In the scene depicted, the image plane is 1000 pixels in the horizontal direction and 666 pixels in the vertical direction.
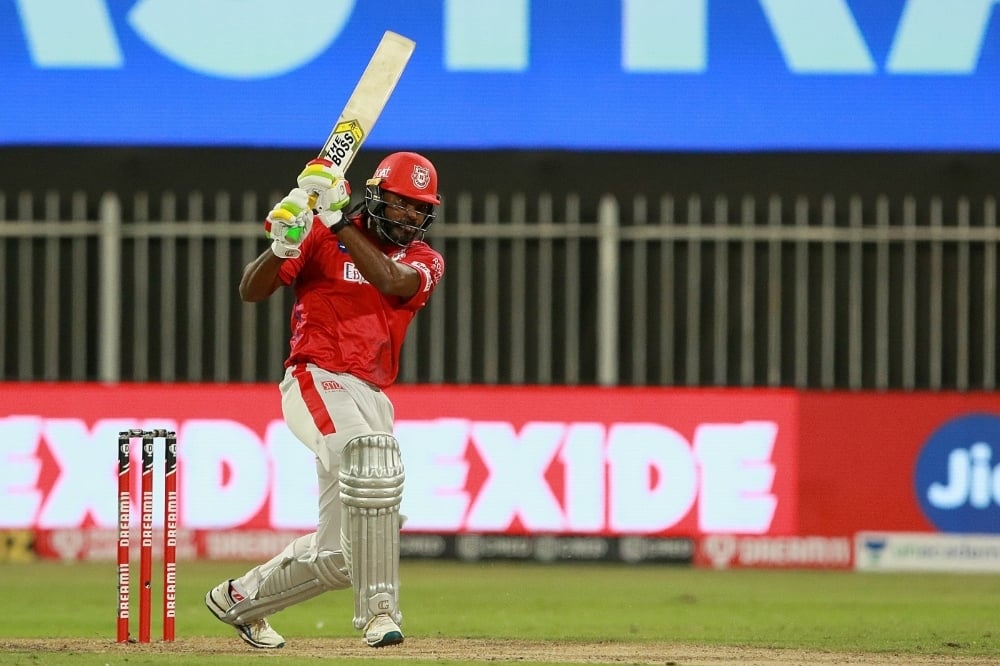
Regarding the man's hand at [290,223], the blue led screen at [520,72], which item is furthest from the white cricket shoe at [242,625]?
the blue led screen at [520,72]

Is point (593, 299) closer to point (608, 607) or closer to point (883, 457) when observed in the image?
point (883, 457)

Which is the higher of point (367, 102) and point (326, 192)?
point (367, 102)

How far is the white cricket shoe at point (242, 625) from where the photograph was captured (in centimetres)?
696

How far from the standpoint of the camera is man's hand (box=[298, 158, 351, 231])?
6.38 m

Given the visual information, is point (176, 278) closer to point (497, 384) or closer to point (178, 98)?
point (178, 98)

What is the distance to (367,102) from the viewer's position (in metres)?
6.98

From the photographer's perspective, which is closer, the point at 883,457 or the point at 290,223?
the point at 290,223

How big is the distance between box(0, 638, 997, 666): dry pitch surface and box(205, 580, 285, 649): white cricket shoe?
0.05 meters

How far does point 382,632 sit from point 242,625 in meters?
0.78

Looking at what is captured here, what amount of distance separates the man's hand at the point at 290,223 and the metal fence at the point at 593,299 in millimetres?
5368

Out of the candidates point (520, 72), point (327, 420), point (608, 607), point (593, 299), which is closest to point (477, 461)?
point (593, 299)

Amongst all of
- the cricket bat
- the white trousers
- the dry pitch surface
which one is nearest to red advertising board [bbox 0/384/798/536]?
the dry pitch surface

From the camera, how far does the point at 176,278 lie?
12.3 m

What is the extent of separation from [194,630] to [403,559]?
11.1ft
